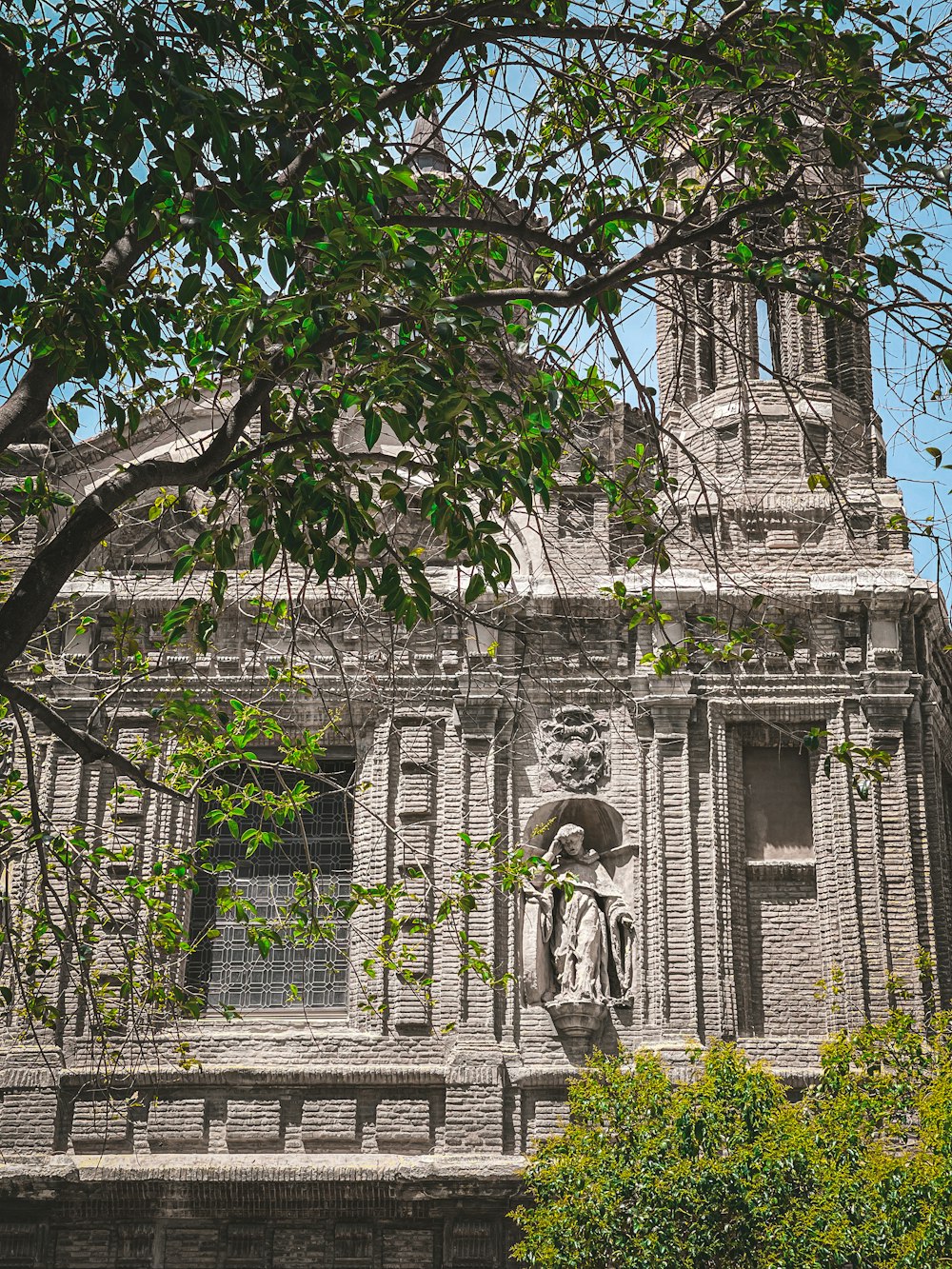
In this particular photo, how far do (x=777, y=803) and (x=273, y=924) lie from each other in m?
5.76

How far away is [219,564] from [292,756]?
108 inches

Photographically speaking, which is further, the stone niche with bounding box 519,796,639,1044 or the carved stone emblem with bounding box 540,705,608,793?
the carved stone emblem with bounding box 540,705,608,793

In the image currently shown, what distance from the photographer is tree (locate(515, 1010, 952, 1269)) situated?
1381 cm

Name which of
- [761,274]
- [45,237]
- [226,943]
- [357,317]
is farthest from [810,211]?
[226,943]

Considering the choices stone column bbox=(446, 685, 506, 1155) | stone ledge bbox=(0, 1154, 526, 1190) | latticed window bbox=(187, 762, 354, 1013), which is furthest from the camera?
latticed window bbox=(187, 762, 354, 1013)

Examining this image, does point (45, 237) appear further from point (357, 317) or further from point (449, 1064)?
point (449, 1064)

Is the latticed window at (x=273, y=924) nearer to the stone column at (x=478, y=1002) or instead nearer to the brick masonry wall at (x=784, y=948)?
the stone column at (x=478, y=1002)

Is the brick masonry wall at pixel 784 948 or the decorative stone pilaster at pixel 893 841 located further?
the brick masonry wall at pixel 784 948

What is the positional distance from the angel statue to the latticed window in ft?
6.83

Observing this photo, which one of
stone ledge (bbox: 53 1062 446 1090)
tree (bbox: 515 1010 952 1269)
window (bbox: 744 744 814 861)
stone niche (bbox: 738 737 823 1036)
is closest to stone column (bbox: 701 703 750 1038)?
stone niche (bbox: 738 737 823 1036)

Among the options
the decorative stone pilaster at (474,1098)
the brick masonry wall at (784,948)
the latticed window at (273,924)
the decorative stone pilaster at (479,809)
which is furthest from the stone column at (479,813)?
the brick masonry wall at (784,948)

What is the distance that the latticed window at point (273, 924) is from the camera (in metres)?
19.5

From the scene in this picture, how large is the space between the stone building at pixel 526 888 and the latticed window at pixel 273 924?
44mm

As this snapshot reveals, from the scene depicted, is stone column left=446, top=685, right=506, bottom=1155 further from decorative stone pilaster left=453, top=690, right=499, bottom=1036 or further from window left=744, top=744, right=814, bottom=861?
window left=744, top=744, right=814, bottom=861
